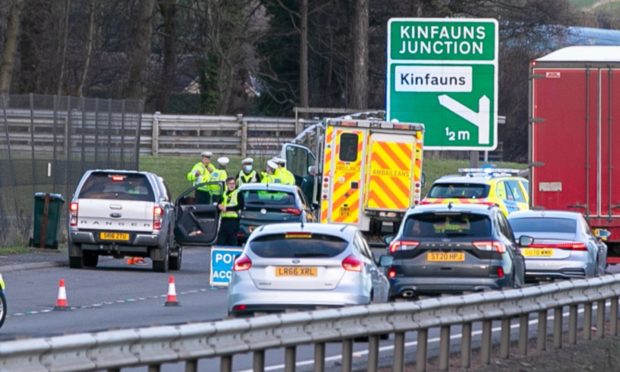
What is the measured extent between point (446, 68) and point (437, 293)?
1307cm

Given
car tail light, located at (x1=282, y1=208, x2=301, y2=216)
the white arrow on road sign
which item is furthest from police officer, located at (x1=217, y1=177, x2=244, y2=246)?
the white arrow on road sign

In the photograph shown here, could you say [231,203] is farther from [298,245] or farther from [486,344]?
[486,344]

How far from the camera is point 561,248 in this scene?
2491cm

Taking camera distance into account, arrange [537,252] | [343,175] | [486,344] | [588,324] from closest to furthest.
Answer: [486,344] → [588,324] → [537,252] → [343,175]

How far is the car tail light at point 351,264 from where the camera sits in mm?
16625

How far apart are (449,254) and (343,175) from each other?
14416mm

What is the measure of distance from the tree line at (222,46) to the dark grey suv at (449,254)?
30.5 metres

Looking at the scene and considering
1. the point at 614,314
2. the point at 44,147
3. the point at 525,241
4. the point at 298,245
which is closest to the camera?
the point at 298,245

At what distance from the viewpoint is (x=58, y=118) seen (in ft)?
109

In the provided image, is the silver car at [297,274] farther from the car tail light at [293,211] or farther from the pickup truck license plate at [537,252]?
the car tail light at [293,211]

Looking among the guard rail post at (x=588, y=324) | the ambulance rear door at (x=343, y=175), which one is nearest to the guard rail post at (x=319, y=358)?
the guard rail post at (x=588, y=324)

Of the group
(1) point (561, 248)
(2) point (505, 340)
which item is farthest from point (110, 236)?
(2) point (505, 340)

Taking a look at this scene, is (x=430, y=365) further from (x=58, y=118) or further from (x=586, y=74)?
(x=58, y=118)

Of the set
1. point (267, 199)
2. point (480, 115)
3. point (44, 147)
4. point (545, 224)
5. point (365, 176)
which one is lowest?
point (545, 224)
